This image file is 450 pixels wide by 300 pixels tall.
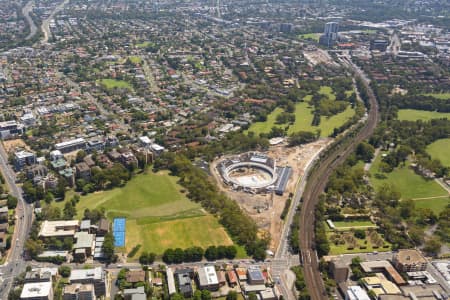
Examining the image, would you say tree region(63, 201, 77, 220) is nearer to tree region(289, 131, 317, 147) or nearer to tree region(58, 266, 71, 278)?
tree region(58, 266, 71, 278)

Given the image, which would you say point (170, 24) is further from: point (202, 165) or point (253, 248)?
point (253, 248)

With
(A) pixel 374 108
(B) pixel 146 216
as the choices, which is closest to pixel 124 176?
(B) pixel 146 216

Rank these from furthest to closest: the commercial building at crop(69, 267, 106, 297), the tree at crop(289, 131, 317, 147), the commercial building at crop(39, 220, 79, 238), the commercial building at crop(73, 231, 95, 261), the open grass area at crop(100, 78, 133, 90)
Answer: the open grass area at crop(100, 78, 133, 90)
the tree at crop(289, 131, 317, 147)
the commercial building at crop(39, 220, 79, 238)
the commercial building at crop(73, 231, 95, 261)
the commercial building at crop(69, 267, 106, 297)

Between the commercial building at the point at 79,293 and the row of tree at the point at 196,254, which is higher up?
the commercial building at the point at 79,293

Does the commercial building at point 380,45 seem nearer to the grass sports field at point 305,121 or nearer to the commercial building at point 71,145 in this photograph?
the grass sports field at point 305,121

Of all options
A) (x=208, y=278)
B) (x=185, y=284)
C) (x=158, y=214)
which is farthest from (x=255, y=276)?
(x=158, y=214)

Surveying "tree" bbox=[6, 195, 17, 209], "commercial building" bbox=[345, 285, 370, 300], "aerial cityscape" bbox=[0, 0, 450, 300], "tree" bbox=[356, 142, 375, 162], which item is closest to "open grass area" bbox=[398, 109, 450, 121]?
"aerial cityscape" bbox=[0, 0, 450, 300]

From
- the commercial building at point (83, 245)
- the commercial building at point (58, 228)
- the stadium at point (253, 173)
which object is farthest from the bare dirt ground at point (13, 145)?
the stadium at point (253, 173)
